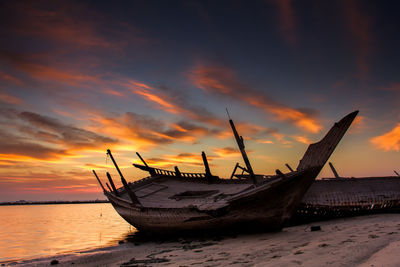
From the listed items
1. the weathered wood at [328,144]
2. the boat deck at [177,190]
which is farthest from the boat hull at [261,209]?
the boat deck at [177,190]

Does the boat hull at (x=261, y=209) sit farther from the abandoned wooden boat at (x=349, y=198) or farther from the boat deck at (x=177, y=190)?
the abandoned wooden boat at (x=349, y=198)

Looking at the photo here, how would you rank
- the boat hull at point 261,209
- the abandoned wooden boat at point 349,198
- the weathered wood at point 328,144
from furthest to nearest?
1. the abandoned wooden boat at point 349,198
2. the boat hull at point 261,209
3. the weathered wood at point 328,144

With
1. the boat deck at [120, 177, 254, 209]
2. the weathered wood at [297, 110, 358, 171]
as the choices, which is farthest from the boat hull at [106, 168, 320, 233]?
the boat deck at [120, 177, 254, 209]

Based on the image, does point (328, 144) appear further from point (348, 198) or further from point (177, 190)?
point (177, 190)

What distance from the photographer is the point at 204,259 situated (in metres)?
7.82

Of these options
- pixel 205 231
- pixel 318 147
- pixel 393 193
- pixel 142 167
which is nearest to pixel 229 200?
pixel 205 231

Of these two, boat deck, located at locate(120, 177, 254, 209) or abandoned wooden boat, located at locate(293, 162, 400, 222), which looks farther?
abandoned wooden boat, located at locate(293, 162, 400, 222)

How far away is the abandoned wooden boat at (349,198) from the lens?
16656 millimetres

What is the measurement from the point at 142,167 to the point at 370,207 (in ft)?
62.8

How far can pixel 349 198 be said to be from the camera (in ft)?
59.8

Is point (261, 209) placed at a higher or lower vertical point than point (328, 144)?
lower

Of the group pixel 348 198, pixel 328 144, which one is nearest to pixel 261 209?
pixel 328 144

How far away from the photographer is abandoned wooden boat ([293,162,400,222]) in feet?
54.6

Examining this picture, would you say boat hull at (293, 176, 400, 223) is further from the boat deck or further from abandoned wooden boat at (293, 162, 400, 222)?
the boat deck
